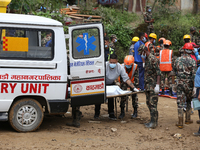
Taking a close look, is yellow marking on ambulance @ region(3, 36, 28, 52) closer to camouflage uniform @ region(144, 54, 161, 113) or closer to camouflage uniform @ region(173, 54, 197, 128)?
camouflage uniform @ region(144, 54, 161, 113)

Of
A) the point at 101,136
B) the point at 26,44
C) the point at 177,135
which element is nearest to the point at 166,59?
the point at 177,135

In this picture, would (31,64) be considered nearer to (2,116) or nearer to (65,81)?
(65,81)

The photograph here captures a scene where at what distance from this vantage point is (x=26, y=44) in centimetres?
596

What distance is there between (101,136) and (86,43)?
2002 millimetres

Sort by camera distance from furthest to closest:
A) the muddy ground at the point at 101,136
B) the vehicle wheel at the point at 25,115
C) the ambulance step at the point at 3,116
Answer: the vehicle wheel at the point at 25,115 → the ambulance step at the point at 3,116 → the muddy ground at the point at 101,136

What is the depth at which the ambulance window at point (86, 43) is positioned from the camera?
6418 mm

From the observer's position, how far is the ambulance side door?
642cm

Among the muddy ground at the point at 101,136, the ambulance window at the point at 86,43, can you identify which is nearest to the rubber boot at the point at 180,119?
the muddy ground at the point at 101,136

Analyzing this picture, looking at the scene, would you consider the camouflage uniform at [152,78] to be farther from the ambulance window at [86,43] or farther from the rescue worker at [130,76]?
the ambulance window at [86,43]

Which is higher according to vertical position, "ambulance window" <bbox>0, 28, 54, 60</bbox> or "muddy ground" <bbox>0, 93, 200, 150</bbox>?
"ambulance window" <bbox>0, 28, 54, 60</bbox>

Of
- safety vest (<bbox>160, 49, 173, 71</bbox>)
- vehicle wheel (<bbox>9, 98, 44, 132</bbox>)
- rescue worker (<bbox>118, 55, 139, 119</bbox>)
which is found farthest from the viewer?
safety vest (<bbox>160, 49, 173, 71</bbox>)

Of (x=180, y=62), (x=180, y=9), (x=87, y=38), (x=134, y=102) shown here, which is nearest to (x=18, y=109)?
(x=87, y=38)

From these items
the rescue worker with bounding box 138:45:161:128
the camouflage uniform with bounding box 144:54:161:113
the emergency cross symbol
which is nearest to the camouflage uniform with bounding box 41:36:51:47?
the emergency cross symbol

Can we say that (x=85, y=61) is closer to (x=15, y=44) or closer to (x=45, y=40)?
(x=45, y=40)
